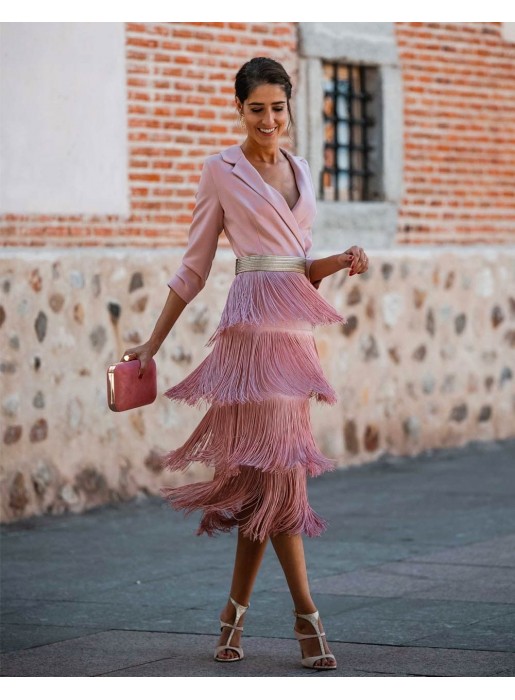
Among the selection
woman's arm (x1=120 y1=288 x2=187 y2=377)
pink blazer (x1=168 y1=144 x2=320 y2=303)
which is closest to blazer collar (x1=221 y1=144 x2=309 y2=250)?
pink blazer (x1=168 y1=144 x2=320 y2=303)

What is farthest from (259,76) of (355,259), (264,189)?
(355,259)

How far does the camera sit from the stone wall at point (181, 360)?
27.4 feet

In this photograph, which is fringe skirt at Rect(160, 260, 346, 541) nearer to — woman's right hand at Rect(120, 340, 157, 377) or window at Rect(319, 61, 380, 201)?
woman's right hand at Rect(120, 340, 157, 377)

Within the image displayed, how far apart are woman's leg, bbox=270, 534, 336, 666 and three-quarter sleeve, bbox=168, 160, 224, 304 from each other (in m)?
0.86

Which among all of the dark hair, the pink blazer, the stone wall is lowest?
the stone wall

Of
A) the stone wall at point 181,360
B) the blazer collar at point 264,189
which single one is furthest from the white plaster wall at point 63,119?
the blazer collar at point 264,189

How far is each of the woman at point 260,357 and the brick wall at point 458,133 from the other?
5848mm

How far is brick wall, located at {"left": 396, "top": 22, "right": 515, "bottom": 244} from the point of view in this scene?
1095 cm

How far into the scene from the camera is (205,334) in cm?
935

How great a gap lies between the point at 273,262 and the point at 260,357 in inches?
12.3

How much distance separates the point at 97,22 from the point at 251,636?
4368 millimetres

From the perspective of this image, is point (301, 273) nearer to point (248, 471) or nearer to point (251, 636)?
point (248, 471)

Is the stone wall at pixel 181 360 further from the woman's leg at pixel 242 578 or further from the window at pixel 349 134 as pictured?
the woman's leg at pixel 242 578

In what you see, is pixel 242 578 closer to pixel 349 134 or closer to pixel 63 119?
pixel 63 119
